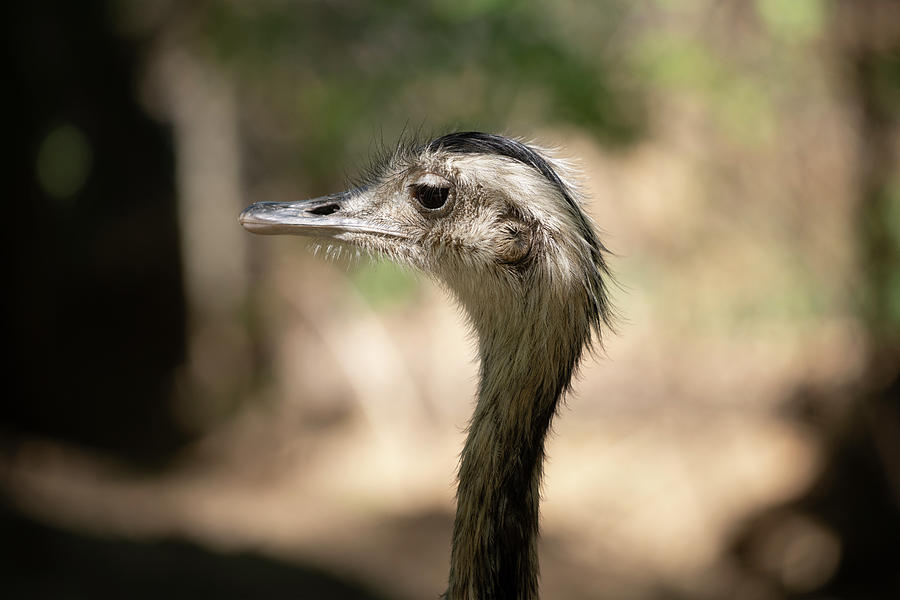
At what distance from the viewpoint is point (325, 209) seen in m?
2.57

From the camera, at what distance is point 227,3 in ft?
21.2

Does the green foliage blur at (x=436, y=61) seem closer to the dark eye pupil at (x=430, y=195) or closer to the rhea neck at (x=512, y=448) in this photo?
the dark eye pupil at (x=430, y=195)

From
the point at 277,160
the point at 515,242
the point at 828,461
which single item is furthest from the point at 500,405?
the point at 277,160

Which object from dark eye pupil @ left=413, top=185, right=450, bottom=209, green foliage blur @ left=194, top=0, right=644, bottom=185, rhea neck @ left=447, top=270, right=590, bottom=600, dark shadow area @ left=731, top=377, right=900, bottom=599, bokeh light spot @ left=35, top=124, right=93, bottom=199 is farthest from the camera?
bokeh light spot @ left=35, top=124, right=93, bottom=199

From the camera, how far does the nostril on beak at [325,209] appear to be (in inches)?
100

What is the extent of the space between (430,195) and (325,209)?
276 mm

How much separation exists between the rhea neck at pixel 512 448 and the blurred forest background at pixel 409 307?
2.22m

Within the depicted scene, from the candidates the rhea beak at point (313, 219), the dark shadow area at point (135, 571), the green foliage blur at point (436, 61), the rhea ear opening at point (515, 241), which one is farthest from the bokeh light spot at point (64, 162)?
the rhea ear opening at point (515, 241)

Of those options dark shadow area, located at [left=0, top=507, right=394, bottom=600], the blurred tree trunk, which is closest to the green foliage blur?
the blurred tree trunk

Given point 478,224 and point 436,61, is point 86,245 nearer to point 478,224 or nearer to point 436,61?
point 436,61

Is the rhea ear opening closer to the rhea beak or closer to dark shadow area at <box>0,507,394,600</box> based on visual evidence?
the rhea beak

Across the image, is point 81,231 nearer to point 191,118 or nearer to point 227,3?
point 191,118

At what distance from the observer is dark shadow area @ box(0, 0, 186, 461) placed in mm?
8609

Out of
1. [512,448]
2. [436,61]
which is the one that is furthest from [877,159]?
[512,448]
